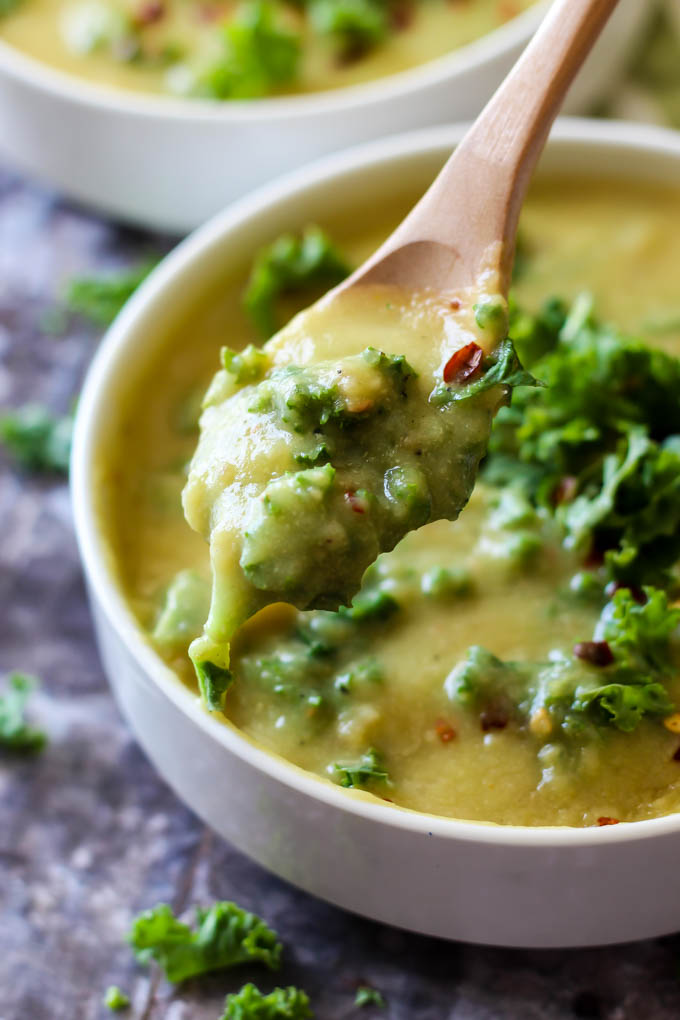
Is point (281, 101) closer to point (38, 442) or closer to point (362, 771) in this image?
point (38, 442)

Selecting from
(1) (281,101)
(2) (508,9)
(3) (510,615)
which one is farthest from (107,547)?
(2) (508,9)

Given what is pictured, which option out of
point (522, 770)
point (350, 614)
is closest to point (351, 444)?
point (350, 614)

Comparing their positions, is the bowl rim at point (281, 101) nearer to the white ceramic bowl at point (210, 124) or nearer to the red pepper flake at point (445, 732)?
the white ceramic bowl at point (210, 124)

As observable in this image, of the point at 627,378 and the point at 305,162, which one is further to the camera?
the point at 305,162

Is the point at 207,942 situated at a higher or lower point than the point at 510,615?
lower

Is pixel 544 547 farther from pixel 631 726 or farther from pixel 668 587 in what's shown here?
pixel 631 726

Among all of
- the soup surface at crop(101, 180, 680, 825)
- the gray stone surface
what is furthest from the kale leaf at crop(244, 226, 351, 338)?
the gray stone surface
